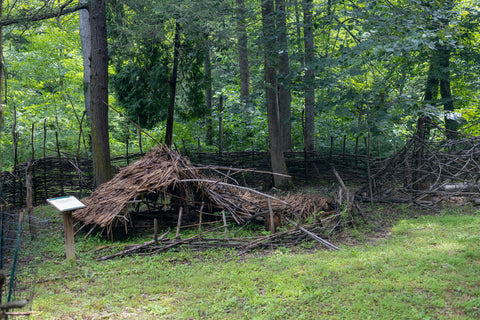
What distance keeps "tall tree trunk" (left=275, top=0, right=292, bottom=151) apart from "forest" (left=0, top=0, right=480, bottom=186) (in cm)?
4

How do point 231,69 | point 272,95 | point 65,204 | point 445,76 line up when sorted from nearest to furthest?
1. point 65,204
2. point 272,95
3. point 445,76
4. point 231,69

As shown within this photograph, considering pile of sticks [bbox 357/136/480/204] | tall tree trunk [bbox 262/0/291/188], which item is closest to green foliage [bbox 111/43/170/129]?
tall tree trunk [bbox 262/0/291/188]

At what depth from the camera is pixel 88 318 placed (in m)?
3.77

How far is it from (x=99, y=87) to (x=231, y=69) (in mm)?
7647

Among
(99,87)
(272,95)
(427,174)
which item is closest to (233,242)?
(99,87)

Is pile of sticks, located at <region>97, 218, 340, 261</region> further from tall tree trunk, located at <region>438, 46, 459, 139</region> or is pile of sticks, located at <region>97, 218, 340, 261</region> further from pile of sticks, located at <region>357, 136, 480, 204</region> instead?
tall tree trunk, located at <region>438, 46, 459, 139</region>

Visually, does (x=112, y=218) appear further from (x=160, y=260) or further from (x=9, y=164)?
(x=9, y=164)

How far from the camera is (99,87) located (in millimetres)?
7875

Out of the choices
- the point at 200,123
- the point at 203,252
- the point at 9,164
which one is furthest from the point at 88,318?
the point at 200,123

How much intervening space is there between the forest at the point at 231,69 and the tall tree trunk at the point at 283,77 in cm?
4

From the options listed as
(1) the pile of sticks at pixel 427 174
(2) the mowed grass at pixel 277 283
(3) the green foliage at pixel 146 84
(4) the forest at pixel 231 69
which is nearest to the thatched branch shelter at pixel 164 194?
(2) the mowed grass at pixel 277 283

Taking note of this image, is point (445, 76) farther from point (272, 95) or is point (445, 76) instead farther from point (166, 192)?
point (166, 192)

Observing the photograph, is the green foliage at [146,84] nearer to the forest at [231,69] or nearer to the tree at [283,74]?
the forest at [231,69]

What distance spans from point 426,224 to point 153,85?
7444 millimetres
